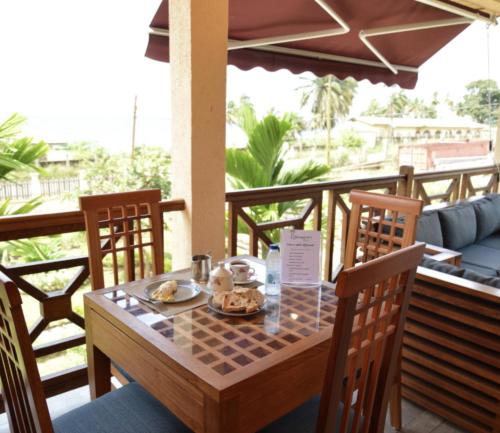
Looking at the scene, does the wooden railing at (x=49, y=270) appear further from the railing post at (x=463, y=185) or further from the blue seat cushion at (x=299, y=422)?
the railing post at (x=463, y=185)

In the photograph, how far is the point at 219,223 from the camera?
8.17 ft

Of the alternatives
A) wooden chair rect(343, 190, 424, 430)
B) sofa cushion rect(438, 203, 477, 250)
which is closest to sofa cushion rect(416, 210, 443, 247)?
sofa cushion rect(438, 203, 477, 250)

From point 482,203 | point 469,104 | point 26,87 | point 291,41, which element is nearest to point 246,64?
point 291,41

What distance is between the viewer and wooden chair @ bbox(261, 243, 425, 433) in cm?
96

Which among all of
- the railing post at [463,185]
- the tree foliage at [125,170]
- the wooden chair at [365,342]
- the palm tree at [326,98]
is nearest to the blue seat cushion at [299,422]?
the wooden chair at [365,342]

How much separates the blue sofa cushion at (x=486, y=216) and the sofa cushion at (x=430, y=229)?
2.30 feet

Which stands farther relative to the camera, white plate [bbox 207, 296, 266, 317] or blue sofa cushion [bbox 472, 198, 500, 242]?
blue sofa cushion [bbox 472, 198, 500, 242]

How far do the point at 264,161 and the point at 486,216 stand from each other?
2081 millimetres

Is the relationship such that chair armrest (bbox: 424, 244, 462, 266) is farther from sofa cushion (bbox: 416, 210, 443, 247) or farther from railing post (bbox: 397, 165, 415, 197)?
railing post (bbox: 397, 165, 415, 197)

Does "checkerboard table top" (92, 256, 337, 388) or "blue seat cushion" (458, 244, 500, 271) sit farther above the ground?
"checkerboard table top" (92, 256, 337, 388)

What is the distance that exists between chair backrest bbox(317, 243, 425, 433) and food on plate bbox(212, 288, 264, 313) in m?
0.39

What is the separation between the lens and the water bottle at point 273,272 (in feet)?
5.16

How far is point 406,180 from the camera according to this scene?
12.5ft

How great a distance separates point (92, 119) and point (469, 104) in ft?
61.9
